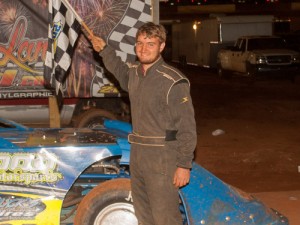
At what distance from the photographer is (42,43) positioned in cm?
884

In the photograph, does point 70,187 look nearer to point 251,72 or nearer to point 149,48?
point 149,48

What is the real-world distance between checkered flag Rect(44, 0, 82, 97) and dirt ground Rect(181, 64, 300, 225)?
2.57 metres

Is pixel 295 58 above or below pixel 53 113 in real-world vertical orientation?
above

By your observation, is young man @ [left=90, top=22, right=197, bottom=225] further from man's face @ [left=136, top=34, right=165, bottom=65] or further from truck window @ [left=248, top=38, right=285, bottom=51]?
truck window @ [left=248, top=38, right=285, bottom=51]

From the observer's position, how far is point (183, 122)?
12.8ft

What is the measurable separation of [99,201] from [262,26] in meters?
23.0

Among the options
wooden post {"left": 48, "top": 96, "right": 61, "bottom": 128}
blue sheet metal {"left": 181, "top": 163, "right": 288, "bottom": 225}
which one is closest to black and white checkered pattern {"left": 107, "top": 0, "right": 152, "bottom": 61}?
wooden post {"left": 48, "top": 96, "right": 61, "bottom": 128}

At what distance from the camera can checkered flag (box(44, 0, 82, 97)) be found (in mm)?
6498

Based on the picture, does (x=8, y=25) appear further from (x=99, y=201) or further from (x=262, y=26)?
(x=262, y=26)

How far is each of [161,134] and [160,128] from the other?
0.04 meters

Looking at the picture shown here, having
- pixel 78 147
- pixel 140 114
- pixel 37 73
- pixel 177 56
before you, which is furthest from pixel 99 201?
pixel 177 56

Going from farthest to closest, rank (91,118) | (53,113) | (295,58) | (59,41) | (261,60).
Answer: (295,58)
(261,60)
(91,118)
(53,113)
(59,41)

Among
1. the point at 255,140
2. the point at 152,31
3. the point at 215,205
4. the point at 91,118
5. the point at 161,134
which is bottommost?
the point at 255,140

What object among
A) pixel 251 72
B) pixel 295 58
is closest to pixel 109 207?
pixel 251 72
